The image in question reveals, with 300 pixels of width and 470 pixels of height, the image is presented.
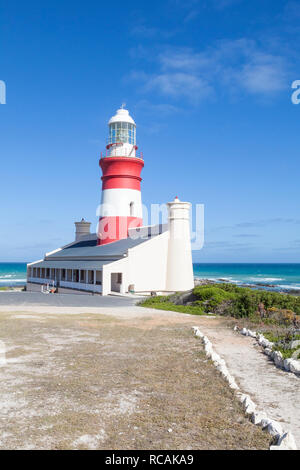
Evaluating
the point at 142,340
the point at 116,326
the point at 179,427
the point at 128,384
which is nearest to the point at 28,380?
the point at 128,384

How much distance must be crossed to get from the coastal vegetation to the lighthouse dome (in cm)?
1681

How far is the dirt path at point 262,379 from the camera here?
5.56 m

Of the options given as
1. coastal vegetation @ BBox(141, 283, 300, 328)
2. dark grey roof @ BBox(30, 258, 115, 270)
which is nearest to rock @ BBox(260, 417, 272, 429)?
coastal vegetation @ BBox(141, 283, 300, 328)

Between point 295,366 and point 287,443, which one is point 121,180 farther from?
point 287,443

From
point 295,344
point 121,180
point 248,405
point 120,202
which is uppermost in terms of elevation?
point 121,180

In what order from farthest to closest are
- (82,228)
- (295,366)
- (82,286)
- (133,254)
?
(82,228) → (82,286) → (133,254) → (295,366)

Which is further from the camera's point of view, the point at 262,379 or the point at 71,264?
the point at 71,264

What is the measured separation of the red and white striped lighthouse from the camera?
101 ft

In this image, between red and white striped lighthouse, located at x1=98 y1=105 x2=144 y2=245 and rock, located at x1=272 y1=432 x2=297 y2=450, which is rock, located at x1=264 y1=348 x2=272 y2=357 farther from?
red and white striped lighthouse, located at x1=98 y1=105 x2=144 y2=245

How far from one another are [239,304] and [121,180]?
1749 cm

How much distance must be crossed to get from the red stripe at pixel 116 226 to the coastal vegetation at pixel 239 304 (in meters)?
11.5

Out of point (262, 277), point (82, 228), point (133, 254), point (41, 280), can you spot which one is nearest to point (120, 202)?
point (133, 254)

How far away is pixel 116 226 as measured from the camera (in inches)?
1237
